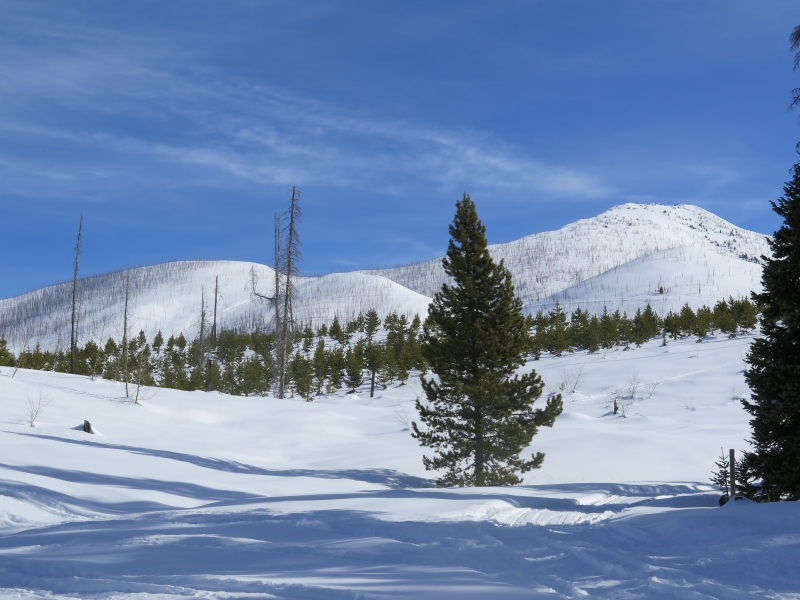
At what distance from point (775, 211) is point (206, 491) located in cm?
1547

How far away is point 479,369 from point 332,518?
10.4 metres

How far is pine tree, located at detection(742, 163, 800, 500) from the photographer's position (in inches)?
471

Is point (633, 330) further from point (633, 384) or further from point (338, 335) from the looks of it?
point (338, 335)

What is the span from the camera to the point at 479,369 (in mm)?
18922

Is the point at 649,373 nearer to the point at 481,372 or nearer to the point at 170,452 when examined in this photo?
the point at 481,372

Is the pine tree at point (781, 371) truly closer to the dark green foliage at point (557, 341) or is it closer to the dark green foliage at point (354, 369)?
the dark green foliage at point (354, 369)

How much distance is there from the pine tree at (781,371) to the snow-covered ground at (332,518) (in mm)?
2245

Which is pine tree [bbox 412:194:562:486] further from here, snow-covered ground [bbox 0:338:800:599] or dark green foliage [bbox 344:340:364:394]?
dark green foliage [bbox 344:340:364:394]

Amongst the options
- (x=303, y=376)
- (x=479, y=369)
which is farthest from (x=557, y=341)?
(x=479, y=369)

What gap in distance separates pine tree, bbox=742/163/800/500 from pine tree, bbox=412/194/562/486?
21.4 feet

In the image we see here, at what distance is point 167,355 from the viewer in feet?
261

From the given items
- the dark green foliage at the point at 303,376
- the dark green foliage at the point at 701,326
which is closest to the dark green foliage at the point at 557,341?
the dark green foliage at the point at 701,326

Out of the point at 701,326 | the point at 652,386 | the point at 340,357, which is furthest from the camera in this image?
the point at 701,326

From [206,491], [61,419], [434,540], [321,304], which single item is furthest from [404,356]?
[321,304]
